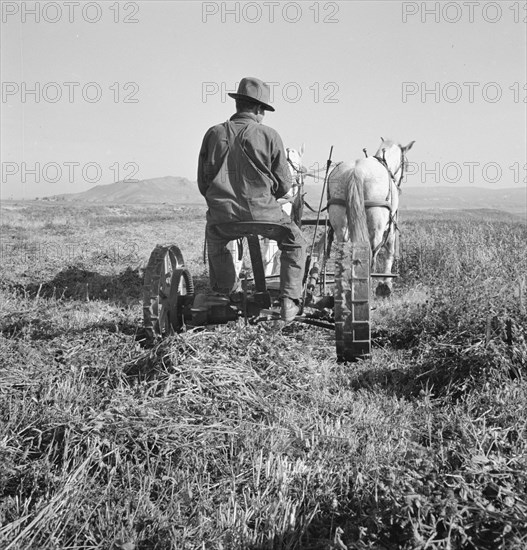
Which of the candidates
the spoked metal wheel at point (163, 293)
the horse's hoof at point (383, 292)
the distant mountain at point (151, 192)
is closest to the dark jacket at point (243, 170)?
the spoked metal wheel at point (163, 293)

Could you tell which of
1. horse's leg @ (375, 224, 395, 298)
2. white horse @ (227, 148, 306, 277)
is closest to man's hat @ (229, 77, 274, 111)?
white horse @ (227, 148, 306, 277)

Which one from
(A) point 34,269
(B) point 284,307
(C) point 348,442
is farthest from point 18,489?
(A) point 34,269

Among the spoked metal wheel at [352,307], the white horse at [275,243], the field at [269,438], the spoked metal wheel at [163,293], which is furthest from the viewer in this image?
the white horse at [275,243]

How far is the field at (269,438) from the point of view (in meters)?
2.07

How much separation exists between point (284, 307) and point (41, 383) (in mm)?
1768

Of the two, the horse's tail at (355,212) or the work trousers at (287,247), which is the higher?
the horse's tail at (355,212)

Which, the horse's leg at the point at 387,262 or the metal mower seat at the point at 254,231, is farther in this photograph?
the horse's leg at the point at 387,262

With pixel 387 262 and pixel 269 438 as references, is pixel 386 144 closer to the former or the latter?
pixel 387 262

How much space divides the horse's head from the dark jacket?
383cm

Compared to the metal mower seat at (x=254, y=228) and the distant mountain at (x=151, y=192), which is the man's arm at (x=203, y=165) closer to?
the metal mower seat at (x=254, y=228)

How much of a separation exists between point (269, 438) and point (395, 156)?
6.07m

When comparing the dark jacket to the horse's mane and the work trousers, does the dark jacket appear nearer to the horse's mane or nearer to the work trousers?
the work trousers

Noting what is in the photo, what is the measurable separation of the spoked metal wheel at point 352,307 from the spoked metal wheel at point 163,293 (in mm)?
1403

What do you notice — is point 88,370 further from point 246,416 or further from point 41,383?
point 246,416
